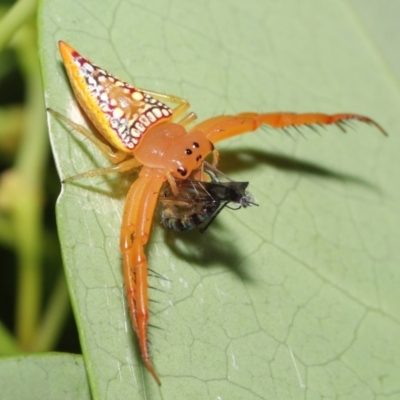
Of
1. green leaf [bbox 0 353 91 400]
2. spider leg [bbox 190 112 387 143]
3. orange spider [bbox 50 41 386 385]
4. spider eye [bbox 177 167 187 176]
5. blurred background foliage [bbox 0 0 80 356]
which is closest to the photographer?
green leaf [bbox 0 353 91 400]

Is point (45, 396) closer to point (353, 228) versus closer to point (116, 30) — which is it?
point (116, 30)

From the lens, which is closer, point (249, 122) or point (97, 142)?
point (97, 142)

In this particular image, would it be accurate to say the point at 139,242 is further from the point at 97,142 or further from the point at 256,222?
the point at 256,222

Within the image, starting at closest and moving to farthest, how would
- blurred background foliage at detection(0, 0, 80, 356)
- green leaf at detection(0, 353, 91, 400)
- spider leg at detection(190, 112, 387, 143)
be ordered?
green leaf at detection(0, 353, 91, 400) → spider leg at detection(190, 112, 387, 143) → blurred background foliage at detection(0, 0, 80, 356)

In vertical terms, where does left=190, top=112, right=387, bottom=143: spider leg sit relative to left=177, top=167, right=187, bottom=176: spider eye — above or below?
above

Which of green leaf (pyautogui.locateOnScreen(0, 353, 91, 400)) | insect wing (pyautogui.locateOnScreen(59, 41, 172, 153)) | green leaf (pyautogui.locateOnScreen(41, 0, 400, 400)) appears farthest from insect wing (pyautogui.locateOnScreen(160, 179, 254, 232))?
green leaf (pyautogui.locateOnScreen(0, 353, 91, 400))

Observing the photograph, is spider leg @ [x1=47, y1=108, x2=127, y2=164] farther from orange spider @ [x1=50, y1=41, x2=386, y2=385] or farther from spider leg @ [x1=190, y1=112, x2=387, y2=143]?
spider leg @ [x1=190, y1=112, x2=387, y2=143]

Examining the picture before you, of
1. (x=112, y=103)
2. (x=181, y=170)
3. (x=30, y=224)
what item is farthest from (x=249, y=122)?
(x=30, y=224)
